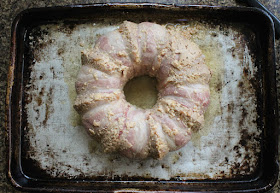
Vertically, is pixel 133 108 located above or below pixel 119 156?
above

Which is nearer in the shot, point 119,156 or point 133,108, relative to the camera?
point 133,108

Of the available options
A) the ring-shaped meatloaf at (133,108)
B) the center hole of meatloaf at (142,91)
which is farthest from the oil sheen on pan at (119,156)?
the center hole of meatloaf at (142,91)

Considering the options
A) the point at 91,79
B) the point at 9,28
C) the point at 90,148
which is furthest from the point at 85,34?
the point at 90,148

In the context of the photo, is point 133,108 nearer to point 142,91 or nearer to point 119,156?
point 142,91

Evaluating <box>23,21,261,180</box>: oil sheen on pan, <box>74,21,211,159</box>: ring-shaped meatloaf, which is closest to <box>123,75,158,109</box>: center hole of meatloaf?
<box>74,21,211,159</box>: ring-shaped meatloaf

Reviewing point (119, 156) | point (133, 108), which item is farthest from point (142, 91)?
point (119, 156)

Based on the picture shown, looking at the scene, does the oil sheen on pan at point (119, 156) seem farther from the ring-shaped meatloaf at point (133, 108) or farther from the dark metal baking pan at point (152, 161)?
the ring-shaped meatloaf at point (133, 108)
